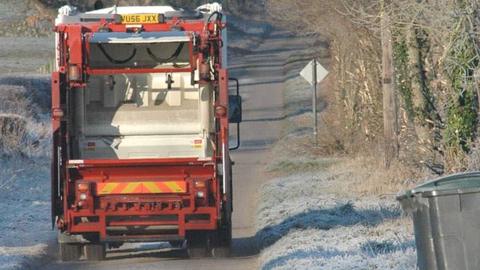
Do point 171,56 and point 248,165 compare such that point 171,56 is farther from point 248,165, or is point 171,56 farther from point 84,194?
point 248,165

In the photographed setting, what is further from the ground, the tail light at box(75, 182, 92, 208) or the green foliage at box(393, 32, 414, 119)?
the green foliage at box(393, 32, 414, 119)

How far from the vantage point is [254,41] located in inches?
3295

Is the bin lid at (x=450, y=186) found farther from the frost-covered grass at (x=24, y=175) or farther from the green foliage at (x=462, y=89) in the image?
the frost-covered grass at (x=24, y=175)

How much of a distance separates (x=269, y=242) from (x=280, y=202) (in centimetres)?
469

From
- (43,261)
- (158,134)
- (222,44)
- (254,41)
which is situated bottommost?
(43,261)

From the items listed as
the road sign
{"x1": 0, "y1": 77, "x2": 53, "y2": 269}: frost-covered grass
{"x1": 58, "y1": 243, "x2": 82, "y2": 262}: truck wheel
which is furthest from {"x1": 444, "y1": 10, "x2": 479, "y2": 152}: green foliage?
the road sign

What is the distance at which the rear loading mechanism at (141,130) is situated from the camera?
52.2ft

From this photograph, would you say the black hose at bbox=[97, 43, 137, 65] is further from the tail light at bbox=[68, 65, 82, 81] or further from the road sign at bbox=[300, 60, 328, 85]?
the road sign at bbox=[300, 60, 328, 85]

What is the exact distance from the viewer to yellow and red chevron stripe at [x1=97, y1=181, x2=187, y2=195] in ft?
52.3

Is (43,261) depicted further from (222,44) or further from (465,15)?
(465,15)

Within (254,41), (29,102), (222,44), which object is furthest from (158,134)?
(254,41)

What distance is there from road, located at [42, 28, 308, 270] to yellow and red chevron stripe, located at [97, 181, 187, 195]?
0.97 metres

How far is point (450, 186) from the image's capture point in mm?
9922

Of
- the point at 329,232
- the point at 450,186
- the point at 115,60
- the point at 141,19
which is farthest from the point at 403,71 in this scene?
the point at 450,186
